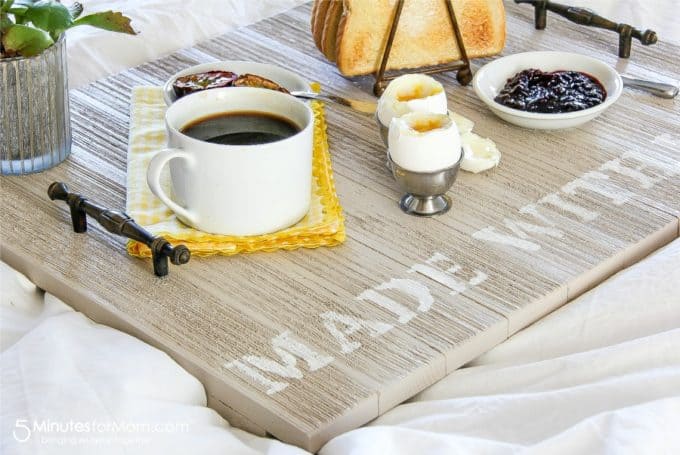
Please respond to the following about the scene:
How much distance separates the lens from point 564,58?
52.6 inches

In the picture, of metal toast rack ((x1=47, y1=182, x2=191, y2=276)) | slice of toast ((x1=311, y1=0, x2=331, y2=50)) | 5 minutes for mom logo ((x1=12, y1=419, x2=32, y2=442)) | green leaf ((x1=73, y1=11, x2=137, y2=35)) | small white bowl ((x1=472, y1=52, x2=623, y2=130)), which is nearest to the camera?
5 minutes for mom logo ((x1=12, y1=419, x2=32, y2=442))

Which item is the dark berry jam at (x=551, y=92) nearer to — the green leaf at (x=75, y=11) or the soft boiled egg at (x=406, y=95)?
the soft boiled egg at (x=406, y=95)

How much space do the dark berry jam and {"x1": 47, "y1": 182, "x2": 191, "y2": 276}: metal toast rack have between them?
0.44 m

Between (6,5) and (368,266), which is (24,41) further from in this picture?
(368,266)

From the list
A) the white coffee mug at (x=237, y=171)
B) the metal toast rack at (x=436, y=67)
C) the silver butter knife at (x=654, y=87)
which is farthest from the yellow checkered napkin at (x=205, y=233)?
the silver butter knife at (x=654, y=87)

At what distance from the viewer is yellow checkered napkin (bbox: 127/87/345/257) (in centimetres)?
105

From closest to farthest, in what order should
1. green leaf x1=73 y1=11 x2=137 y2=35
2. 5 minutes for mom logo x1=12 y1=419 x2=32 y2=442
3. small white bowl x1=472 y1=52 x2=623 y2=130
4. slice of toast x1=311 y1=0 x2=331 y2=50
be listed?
5 minutes for mom logo x1=12 y1=419 x2=32 y2=442, green leaf x1=73 y1=11 x2=137 y2=35, small white bowl x1=472 y1=52 x2=623 y2=130, slice of toast x1=311 y1=0 x2=331 y2=50

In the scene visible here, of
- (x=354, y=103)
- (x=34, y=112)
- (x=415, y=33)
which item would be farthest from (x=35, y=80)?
(x=415, y=33)

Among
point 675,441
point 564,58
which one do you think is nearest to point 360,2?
point 564,58

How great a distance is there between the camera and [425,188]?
1092 millimetres

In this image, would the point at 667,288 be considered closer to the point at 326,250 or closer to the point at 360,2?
the point at 326,250

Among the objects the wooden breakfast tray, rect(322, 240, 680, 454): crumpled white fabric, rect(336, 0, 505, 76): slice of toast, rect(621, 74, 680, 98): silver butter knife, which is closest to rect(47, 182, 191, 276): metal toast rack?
the wooden breakfast tray

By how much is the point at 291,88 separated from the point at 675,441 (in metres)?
0.60

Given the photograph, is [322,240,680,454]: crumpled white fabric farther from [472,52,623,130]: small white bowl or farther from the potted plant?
the potted plant
